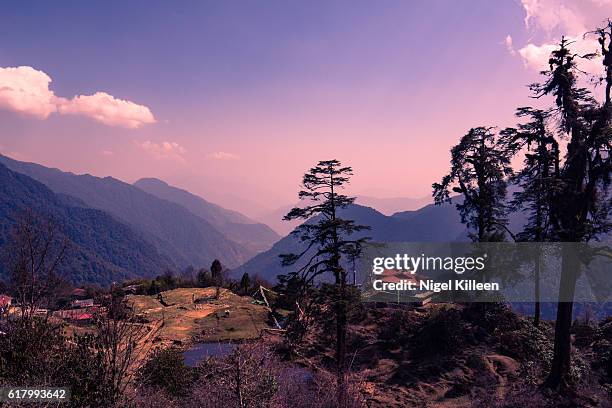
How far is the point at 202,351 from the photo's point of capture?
28.6 metres

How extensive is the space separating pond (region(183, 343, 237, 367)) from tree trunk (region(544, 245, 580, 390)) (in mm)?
16693

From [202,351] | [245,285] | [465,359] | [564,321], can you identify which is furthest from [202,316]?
[564,321]

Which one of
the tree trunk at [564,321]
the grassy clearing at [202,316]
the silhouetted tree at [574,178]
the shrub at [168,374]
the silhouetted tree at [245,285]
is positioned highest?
the silhouetted tree at [574,178]

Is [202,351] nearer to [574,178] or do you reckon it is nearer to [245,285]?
[574,178]

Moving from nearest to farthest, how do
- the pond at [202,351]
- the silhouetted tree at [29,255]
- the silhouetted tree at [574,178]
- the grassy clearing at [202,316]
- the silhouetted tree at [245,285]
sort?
the silhouetted tree at [574,178]
the pond at [202,351]
the silhouetted tree at [29,255]
the grassy clearing at [202,316]
the silhouetted tree at [245,285]

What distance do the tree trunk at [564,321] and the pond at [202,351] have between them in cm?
1669

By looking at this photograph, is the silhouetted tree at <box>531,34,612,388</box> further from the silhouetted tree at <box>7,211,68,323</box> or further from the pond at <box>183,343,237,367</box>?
the silhouetted tree at <box>7,211,68,323</box>

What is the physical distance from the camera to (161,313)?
132ft

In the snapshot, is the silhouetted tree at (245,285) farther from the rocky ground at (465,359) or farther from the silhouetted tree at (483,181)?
the silhouetted tree at (483,181)

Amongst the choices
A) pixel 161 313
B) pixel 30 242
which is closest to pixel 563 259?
pixel 30 242

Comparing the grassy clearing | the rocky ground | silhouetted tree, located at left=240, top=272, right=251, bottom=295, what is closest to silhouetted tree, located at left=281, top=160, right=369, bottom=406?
the rocky ground

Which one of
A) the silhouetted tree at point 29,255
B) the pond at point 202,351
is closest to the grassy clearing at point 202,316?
the pond at point 202,351

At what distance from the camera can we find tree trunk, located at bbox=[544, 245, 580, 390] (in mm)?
15719

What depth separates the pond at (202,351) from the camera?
25691 millimetres
